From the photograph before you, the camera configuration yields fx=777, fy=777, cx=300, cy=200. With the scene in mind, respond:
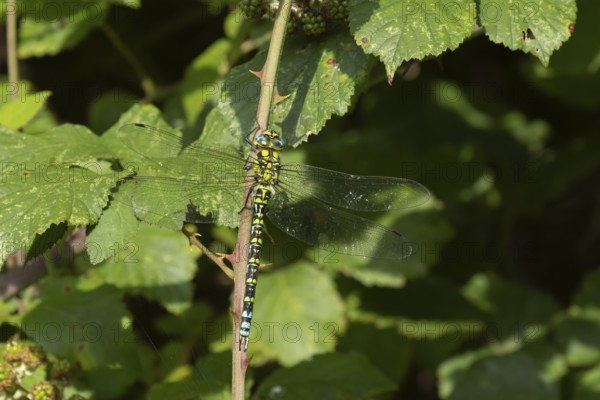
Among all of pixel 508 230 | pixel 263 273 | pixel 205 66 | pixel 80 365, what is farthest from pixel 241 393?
pixel 508 230

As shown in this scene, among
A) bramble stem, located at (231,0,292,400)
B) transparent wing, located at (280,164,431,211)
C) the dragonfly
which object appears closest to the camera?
bramble stem, located at (231,0,292,400)

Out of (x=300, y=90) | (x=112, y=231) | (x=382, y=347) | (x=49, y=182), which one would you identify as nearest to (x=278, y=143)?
(x=300, y=90)

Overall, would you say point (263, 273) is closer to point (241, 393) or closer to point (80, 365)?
point (80, 365)

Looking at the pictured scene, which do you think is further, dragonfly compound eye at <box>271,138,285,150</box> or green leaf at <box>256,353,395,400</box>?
green leaf at <box>256,353,395,400</box>

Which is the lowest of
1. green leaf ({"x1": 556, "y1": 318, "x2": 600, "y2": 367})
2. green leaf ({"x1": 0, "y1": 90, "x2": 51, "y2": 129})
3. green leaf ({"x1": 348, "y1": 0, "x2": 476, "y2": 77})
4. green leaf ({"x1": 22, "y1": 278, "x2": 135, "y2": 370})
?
green leaf ({"x1": 22, "y1": 278, "x2": 135, "y2": 370})

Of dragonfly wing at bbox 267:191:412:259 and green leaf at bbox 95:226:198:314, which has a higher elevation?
dragonfly wing at bbox 267:191:412:259

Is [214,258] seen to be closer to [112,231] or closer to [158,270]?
[112,231]

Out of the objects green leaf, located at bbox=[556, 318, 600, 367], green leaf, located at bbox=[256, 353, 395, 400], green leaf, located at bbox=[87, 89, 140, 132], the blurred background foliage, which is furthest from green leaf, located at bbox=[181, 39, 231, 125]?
green leaf, located at bbox=[556, 318, 600, 367]

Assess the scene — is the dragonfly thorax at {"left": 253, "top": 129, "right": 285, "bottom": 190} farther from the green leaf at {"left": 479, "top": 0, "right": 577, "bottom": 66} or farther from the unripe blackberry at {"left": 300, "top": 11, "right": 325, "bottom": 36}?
the green leaf at {"left": 479, "top": 0, "right": 577, "bottom": 66}

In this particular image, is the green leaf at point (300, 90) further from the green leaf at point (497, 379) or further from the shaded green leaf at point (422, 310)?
the green leaf at point (497, 379)
